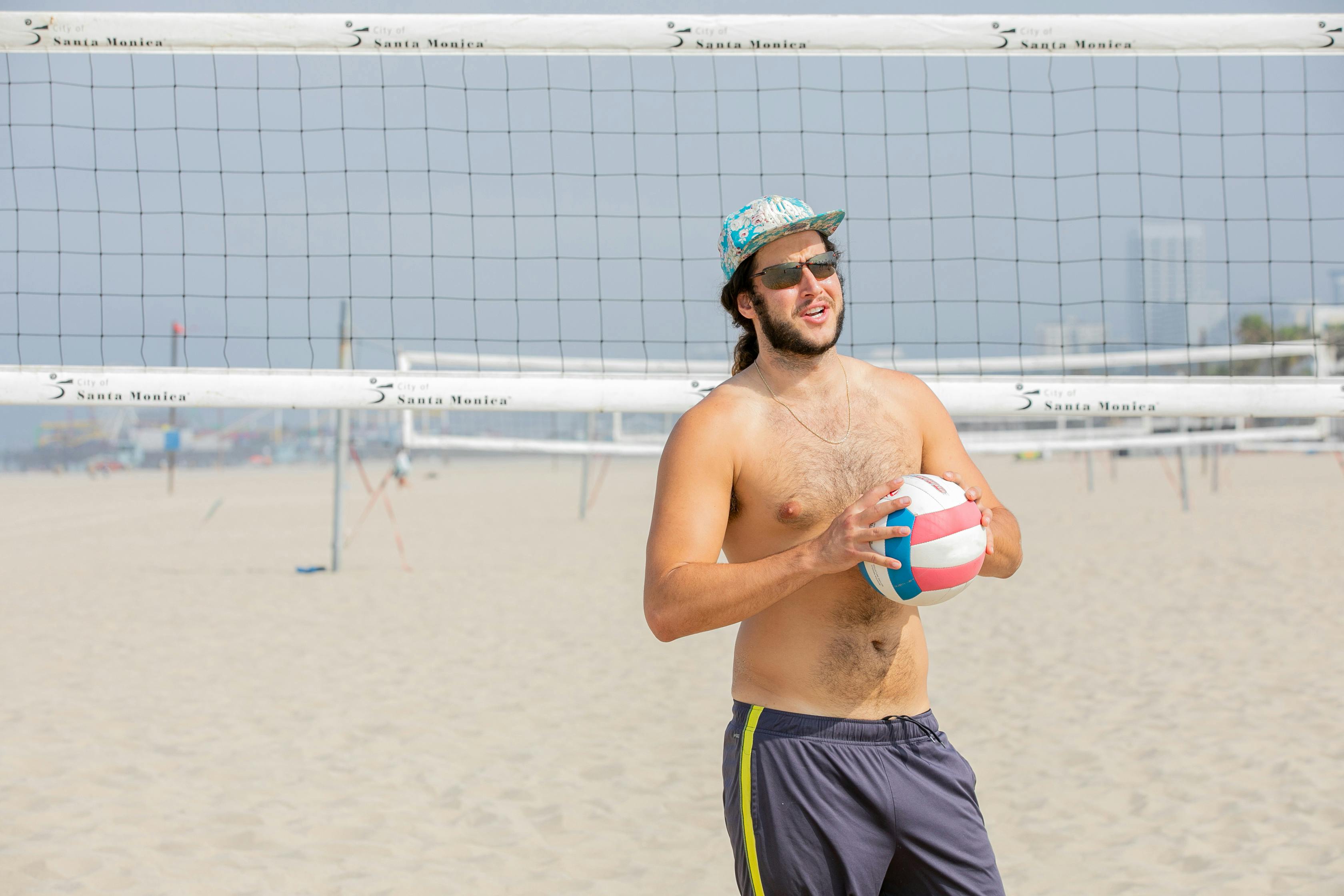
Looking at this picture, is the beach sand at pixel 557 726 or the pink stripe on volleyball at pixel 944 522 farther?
the beach sand at pixel 557 726

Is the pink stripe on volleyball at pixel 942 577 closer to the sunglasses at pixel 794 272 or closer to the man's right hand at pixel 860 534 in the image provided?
the man's right hand at pixel 860 534

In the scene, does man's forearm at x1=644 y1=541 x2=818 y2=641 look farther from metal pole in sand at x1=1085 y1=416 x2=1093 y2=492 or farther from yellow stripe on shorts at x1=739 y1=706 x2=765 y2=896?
metal pole in sand at x1=1085 y1=416 x2=1093 y2=492

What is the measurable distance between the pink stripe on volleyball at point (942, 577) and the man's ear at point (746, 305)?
1.72 ft

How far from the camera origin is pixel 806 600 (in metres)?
1.81

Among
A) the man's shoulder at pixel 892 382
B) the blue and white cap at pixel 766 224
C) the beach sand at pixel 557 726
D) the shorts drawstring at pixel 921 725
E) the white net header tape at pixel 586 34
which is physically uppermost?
the white net header tape at pixel 586 34

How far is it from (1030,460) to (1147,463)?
1041cm

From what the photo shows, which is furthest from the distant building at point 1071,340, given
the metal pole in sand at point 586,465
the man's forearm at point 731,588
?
the metal pole in sand at point 586,465

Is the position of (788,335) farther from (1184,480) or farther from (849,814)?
(1184,480)

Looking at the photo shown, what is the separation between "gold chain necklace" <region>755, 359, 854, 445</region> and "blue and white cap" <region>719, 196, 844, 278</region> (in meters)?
0.20

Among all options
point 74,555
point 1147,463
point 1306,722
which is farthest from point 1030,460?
point 1306,722

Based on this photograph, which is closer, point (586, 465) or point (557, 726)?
point (557, 726)

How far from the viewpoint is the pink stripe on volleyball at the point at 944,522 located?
1.64m

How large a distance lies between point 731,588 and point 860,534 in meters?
0.21

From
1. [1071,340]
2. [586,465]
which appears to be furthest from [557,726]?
[586,465]
